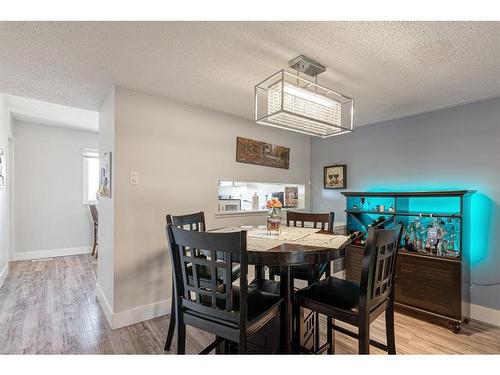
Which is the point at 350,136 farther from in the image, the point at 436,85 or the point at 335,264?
the point at 335,264

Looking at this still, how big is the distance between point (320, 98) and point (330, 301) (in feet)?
4.45

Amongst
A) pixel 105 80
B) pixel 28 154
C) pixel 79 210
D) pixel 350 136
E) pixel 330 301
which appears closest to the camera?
pixel 330 301

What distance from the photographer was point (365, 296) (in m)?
1.39

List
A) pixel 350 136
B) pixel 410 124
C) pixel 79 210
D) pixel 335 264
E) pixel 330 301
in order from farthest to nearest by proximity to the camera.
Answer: pixel 79 210, pixel 350 136, pixel 335 264, pixel 410 124, pixel 330 301

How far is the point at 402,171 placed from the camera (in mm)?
3189

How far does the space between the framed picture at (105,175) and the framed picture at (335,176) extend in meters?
2.89

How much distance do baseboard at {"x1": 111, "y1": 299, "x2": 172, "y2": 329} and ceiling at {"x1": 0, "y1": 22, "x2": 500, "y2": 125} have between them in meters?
2.02

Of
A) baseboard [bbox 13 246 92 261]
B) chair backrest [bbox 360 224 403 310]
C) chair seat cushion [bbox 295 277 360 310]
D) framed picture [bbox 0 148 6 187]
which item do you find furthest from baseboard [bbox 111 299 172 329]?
baseboard [bbox 13 246 92 261]

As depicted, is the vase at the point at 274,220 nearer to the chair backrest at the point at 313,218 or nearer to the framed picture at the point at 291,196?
→ the chair backrest at the point at 313,218

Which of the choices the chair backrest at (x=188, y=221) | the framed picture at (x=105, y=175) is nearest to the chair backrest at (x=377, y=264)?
the chair backrest at (x=188, y=221)

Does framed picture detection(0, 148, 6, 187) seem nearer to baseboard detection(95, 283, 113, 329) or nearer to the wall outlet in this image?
baseboard detection(95, 283, 113, 329)

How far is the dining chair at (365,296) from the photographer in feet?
4.55
